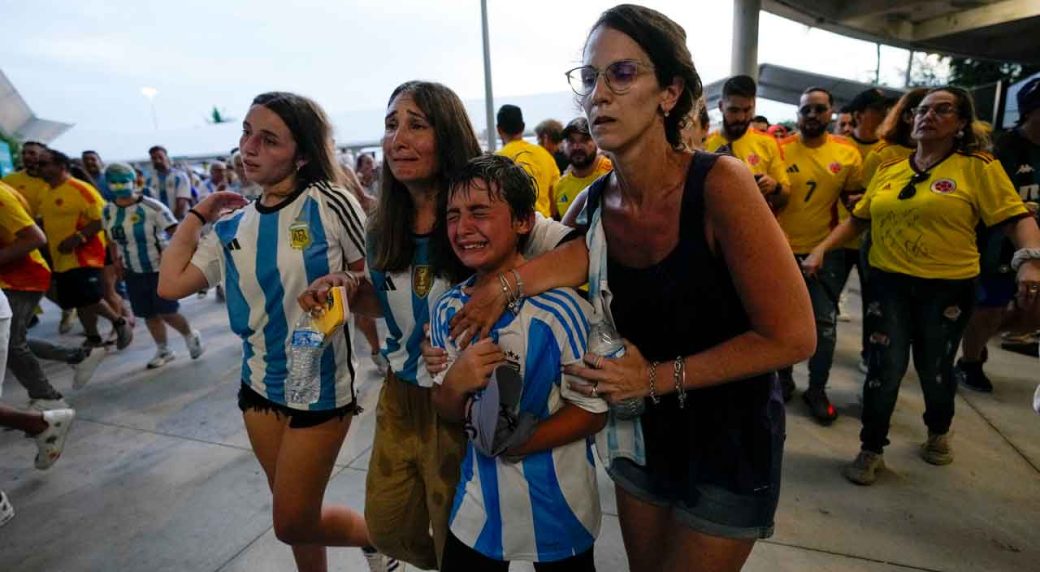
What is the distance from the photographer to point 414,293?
1632 mm

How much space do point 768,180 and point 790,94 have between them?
50.8ft

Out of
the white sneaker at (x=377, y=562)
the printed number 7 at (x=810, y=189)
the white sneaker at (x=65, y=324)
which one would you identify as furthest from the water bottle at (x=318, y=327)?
the white sneaker at (x=65, y=324)

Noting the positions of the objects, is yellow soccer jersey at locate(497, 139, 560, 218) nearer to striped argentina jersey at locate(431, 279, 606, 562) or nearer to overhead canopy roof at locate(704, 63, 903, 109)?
striped argentina jersey at locate(431, 279, 606, 562)

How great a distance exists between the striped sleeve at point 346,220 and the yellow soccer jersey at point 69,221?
4.39 m

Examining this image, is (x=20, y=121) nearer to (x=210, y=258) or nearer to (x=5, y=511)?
(x=5, y=511)

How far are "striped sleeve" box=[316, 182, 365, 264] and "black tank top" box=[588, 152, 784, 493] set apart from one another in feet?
3.26

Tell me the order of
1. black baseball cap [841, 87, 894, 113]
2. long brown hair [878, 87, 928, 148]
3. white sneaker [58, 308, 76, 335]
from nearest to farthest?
long brown hair [878, 87, 928, 148] < black baseball cap [841, 87, 894, 113] < white sneaker [58, 308, 76, 335]

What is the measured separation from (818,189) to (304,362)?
3.48m

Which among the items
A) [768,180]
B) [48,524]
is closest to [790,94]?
[768,180]

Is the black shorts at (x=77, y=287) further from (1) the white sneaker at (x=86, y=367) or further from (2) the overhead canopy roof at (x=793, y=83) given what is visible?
(2) the overhead canopy roof at (x=793, y=83)

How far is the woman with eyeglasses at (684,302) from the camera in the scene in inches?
42.6

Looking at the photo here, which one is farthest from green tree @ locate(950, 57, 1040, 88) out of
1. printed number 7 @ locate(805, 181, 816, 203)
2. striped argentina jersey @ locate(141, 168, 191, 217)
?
striped argentina jersey @ locate(141, 168, 191, 217)

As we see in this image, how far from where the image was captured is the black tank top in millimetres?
1156

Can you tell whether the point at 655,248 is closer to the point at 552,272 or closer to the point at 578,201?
the point at 552,272
